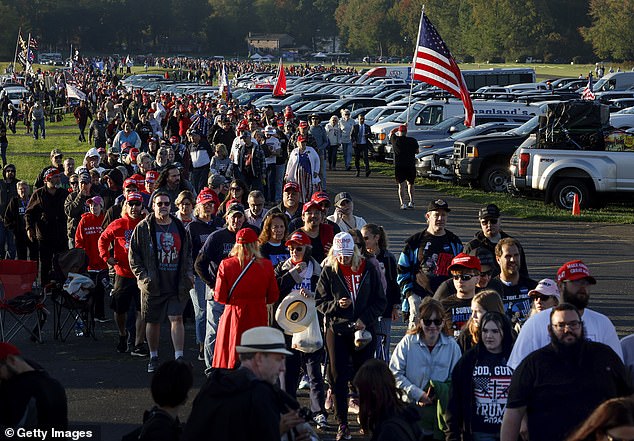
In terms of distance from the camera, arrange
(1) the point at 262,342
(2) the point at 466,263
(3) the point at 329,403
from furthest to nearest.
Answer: (3) the point at 329,403
(2) the point at 466,263
(1) the point at 262,342

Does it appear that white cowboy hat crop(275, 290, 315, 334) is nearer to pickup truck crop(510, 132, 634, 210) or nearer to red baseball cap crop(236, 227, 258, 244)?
red baseball cap crop(236, 227, 258, 244)

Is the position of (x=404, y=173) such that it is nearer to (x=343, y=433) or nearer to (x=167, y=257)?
(x=167, y=257)

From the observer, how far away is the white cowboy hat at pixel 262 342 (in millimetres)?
6148

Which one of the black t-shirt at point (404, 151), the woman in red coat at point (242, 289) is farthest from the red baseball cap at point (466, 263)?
the black t-shirt at point (404, 151)

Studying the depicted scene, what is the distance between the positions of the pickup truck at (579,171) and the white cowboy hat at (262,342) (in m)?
17.5

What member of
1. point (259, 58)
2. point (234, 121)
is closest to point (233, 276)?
point (234, 121)

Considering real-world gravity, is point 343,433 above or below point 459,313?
below

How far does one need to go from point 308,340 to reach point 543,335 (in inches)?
109

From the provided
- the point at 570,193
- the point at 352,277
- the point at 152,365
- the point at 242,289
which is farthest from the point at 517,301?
the point at 570,193

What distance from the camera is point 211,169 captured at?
69.7 ft

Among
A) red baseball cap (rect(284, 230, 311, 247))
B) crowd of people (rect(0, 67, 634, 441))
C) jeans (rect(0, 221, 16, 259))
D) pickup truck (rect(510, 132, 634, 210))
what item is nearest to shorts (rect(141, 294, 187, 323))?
crowd of people (rect(0, 67, 634, 441))

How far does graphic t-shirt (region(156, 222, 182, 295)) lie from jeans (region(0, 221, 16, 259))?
6.14 meters

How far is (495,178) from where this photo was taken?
2694cm

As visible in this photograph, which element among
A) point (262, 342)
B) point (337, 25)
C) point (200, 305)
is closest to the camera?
point (262, 342)
